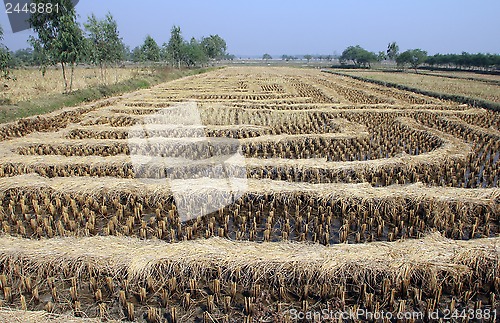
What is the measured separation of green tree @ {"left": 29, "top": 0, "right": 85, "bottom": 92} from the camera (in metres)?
23.7

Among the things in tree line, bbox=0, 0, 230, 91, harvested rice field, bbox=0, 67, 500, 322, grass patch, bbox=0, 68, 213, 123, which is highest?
tree line, bbox=0, 0, 230, 91

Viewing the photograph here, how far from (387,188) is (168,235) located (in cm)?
467

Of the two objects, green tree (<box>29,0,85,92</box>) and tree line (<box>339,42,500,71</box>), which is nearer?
green tree (<box>29,0,85,92</box>)

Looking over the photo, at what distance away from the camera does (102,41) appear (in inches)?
1293

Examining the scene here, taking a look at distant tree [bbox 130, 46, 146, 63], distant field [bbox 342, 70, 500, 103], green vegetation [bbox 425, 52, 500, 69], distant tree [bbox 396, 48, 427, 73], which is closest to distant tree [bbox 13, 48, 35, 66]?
distant tree [bbox 130, 46, 146, 63]

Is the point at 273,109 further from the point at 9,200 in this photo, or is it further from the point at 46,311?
the point at 46,311

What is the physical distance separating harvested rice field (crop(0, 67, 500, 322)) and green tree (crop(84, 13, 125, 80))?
19363mm

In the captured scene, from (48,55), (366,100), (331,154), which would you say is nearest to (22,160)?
(331,154)

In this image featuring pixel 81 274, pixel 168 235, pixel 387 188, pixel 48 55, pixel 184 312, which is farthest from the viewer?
pixel 48 55

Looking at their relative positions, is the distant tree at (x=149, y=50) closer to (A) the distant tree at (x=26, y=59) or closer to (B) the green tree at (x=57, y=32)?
(A) the distant tree at (x=26, y=59)

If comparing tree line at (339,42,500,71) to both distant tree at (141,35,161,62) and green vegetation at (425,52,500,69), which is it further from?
distant tree at (141,35,161,62)

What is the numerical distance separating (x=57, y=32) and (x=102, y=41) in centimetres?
877

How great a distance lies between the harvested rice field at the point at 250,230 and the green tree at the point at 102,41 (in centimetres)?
1936

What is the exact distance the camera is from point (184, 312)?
4.70 meters
